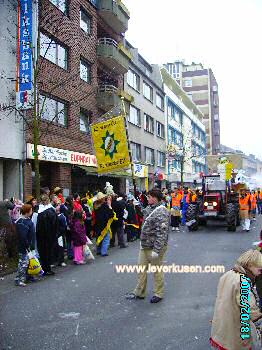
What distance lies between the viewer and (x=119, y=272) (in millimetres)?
9031

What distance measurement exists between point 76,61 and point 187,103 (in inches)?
1674

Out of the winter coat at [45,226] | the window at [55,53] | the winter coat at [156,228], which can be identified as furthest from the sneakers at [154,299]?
the window at [55,53]

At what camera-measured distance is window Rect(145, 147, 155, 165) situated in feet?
117

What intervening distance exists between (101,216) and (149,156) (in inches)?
995

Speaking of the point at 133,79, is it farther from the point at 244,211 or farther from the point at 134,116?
the point at 244,211

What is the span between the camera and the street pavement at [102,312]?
16.1ft

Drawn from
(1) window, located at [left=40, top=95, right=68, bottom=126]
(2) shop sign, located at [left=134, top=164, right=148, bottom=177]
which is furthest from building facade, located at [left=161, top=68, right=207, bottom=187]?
(1) window, located at [left=40, top=95, right=68, bottom=126]

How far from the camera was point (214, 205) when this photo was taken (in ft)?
56.2

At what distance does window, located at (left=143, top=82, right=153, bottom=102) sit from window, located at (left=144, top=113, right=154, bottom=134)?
1748mm

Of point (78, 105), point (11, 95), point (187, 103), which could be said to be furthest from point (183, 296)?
point (187, 103)

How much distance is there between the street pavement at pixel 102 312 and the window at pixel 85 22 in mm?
17524

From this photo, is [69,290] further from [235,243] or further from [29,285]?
[235,243]

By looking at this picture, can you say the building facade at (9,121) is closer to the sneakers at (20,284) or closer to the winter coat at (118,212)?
the winter coat at (118,212)

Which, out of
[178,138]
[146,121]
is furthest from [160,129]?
[178,138]
